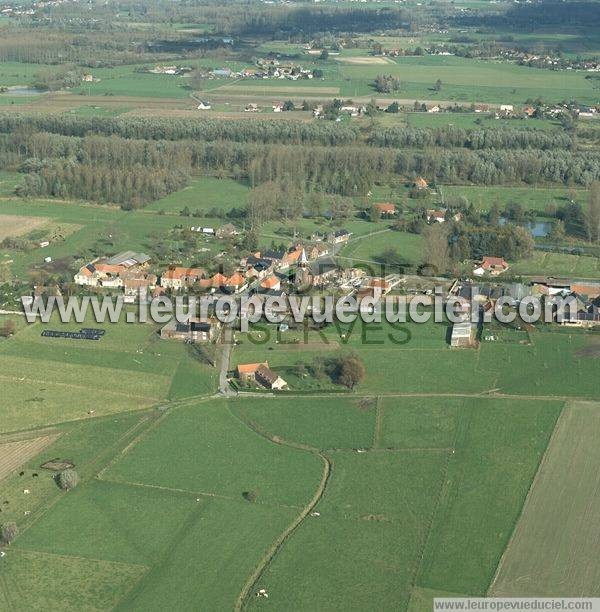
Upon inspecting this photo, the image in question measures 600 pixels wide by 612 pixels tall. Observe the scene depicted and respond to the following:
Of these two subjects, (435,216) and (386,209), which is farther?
(386,209)

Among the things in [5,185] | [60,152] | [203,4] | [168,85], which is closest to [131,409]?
[5,185]

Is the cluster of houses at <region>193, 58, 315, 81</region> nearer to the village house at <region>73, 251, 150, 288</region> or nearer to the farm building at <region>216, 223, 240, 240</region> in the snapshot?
the farm building at <region>216, 223, 240, 240</region>

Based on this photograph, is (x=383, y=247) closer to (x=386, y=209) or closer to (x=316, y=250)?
(x=316, y=250)

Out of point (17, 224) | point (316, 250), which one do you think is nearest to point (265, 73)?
point (17, 224)

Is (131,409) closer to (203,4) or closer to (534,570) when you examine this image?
(534,570)

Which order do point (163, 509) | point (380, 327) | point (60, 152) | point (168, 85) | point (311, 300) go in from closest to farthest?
point (163, 509) < point (380, 327) < point (311, 300) < point (60, 152) < point (168, 85)

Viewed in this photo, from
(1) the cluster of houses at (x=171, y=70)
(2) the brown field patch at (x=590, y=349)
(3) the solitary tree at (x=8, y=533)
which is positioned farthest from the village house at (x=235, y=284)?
(1) the cluster of houses at (x=171, y=70)

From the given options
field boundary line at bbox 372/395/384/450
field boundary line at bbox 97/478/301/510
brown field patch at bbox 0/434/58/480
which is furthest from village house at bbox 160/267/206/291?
field boundary line at bbox 97/478/301/510
